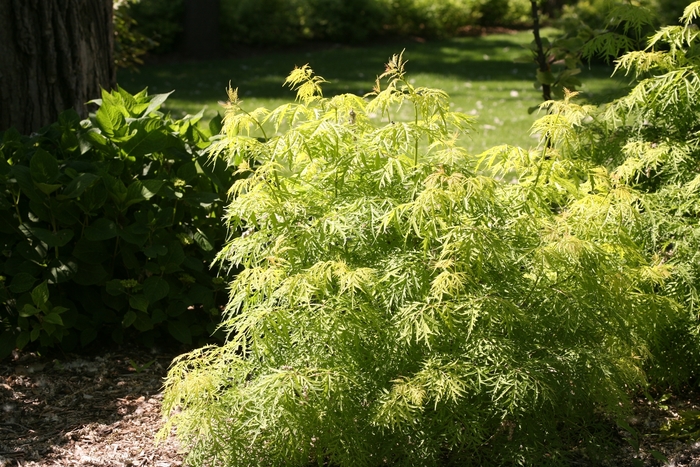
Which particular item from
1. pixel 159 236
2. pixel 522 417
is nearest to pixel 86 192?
pixel 159 236

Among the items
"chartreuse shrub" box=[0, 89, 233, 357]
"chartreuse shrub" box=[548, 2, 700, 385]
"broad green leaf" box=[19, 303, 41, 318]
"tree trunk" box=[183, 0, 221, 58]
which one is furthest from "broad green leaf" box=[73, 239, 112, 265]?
"tree trunk" box=[183, 0, 221, 58]

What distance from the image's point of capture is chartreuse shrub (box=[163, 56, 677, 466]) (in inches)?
102

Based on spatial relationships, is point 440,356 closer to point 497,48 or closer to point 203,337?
point 203,337

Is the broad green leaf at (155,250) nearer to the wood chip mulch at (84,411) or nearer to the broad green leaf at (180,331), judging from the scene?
the broad green leaf at (180,331)

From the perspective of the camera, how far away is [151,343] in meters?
4.04

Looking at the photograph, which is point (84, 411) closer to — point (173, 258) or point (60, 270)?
point (60, 270)

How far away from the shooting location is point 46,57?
15.3ft

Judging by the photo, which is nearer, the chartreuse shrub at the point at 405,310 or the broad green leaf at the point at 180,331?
the chartreuse shrub at the point at 405,310

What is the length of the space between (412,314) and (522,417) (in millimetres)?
613

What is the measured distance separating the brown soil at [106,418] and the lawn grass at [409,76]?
4.87 meters

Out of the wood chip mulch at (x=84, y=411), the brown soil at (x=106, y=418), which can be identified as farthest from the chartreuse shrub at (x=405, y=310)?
the wood chip mulch at (x=84, y=411)

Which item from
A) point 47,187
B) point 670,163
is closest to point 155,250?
point 47,187

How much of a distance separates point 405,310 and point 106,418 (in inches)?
68.3

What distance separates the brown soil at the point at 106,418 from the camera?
3.19 metres
